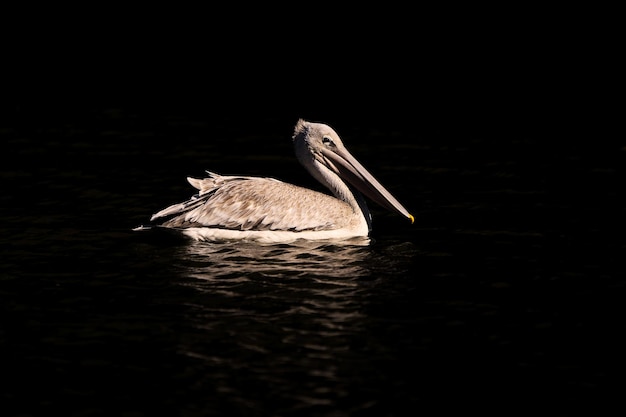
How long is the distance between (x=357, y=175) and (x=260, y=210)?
1.29 meters

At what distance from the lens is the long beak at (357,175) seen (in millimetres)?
11961

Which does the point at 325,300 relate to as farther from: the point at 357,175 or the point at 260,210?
the point at 357,175

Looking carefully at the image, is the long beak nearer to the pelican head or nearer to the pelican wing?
the pelican head

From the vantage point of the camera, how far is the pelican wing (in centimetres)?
1137

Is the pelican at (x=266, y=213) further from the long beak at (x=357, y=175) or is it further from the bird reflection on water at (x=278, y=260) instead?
the bird reflection on water at (x=278, y=260)

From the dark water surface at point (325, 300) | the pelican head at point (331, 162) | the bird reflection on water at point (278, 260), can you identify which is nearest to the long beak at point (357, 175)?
the pelican head at point (331, 162)

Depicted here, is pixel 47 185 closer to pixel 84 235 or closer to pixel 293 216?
pixel 84 235

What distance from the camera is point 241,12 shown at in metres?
30.9

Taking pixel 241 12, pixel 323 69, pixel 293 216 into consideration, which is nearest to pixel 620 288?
pixel 293 216

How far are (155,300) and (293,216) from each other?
258 cm

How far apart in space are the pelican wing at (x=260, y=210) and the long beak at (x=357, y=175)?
448 mm

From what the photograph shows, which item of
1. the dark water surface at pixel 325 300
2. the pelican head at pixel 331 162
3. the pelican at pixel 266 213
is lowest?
the dark water surface at pixel 325 300

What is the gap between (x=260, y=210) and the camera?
11.4 m

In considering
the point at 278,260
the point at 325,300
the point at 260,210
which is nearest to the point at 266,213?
the point at 260,210
